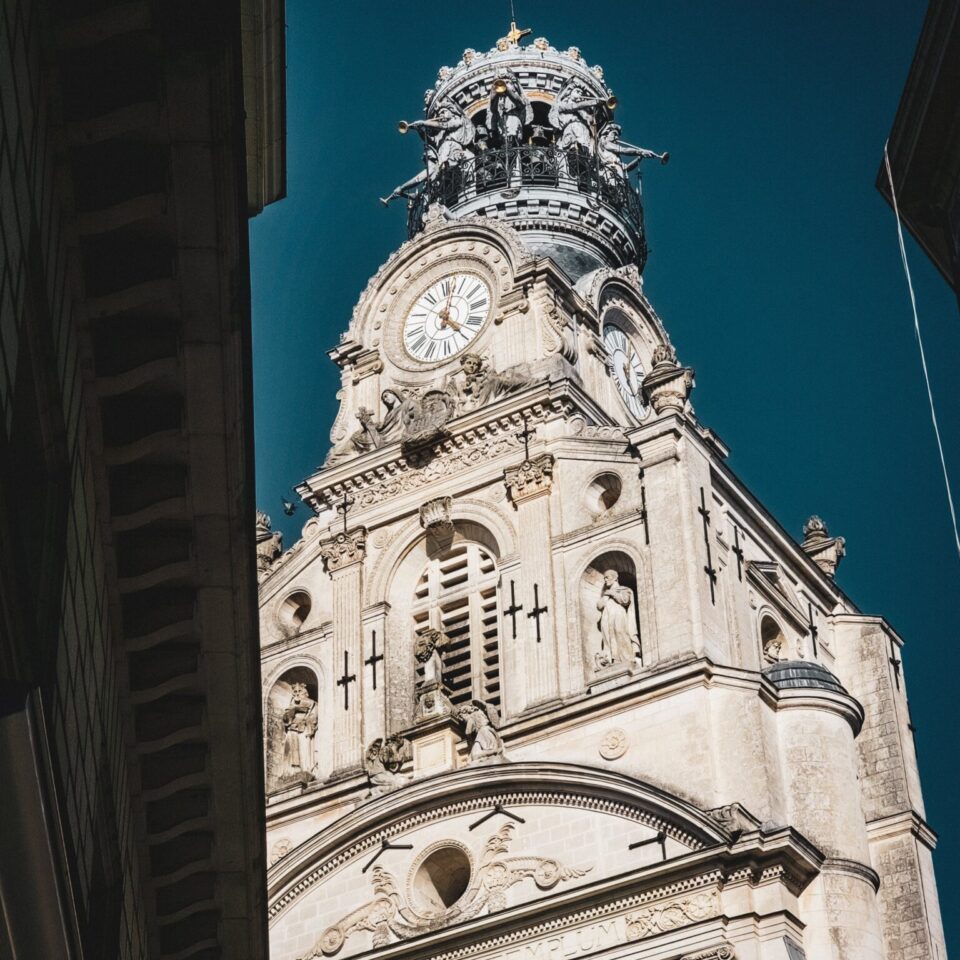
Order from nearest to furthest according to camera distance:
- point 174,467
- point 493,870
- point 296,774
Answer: point 174,467 < point 493,870 < point 296,774

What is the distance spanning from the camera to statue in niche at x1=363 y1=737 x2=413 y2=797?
35594 mm

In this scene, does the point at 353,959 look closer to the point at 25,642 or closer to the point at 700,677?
the point at 700,677

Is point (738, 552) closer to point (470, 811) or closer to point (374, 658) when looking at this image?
point (374, 658)

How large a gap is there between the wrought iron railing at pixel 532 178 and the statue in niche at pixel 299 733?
1399 centimetres

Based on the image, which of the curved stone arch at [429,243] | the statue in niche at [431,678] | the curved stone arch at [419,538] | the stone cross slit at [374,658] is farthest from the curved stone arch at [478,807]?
the curved stone arch at [429,243]

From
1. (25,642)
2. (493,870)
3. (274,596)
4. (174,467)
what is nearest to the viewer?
(25,642)

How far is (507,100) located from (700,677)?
20.1 m

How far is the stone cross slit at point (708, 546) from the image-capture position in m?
35.5

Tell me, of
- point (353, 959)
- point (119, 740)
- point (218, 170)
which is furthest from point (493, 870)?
point (218, 170)

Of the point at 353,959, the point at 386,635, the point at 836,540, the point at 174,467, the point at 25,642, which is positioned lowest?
the point at 25,642

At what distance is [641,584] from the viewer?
3572cm

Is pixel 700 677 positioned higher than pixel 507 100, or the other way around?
pixel 507 100

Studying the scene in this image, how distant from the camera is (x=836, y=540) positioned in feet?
139

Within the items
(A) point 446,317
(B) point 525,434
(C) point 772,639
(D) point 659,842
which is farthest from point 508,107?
(D) point 659,842
